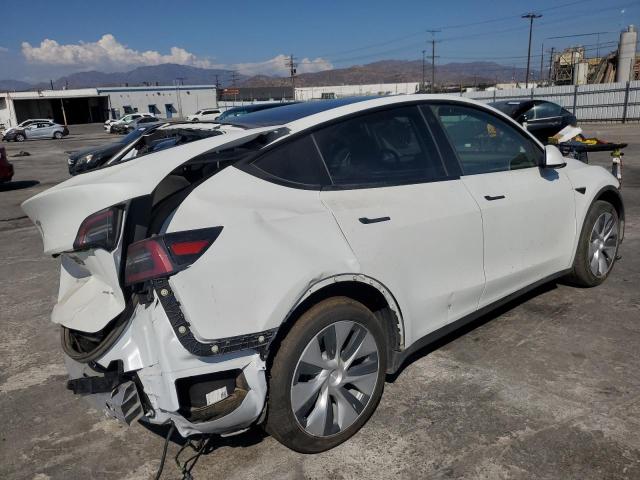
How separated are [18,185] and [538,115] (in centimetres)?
1626

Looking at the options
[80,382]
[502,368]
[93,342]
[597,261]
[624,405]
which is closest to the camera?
[80,382]

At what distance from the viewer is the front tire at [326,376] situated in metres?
2.39

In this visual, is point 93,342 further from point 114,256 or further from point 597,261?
point 597,261

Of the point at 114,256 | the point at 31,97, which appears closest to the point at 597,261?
the point at 114,256

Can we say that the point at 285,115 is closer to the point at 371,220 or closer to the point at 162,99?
the point at 371,220

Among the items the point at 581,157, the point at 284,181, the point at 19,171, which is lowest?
the point at 19,171

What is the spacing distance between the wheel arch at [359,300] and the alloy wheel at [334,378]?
0.46 feet

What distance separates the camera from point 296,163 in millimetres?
2637

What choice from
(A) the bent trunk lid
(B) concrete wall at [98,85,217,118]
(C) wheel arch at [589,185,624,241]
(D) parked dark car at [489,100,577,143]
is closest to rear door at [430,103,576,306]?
(C) wheel arch at [589,185,624,241]

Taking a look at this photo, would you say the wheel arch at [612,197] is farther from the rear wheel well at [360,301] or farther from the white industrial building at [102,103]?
the white industrial building at [102,103]

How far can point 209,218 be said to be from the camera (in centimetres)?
226

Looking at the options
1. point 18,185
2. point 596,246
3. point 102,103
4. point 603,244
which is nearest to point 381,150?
point 596,246

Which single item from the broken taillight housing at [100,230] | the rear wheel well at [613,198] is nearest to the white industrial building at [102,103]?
→ the rear wheel well at [613,198]

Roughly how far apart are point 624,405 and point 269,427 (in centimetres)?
200
